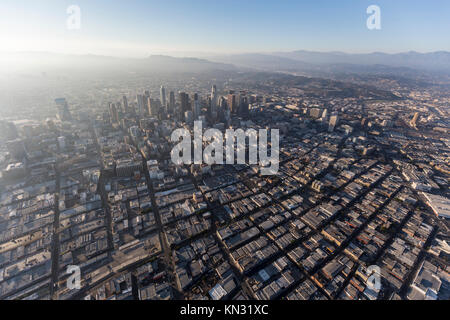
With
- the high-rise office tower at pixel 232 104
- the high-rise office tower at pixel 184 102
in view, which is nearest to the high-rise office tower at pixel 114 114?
the high-rise office tower at pixel 184 102

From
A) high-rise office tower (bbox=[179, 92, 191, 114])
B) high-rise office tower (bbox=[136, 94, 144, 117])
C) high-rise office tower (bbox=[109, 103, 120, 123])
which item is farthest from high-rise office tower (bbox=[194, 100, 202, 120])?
high-rise office tower (bbox=[109, 103, 120, 123])

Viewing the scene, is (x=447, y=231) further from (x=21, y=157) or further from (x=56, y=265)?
(x=21, y=157)

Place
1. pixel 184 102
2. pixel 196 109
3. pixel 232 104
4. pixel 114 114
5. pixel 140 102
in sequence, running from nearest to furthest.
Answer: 1. pixel 114 114
2. pixel 196 109
3. pixel 184 102
4. pixel 140 102
5. pixel 232 104

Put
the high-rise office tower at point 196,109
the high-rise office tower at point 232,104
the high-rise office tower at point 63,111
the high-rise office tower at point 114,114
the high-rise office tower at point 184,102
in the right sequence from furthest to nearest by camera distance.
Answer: the high-rise office tower at point 232,104, the high-rise office tower at point 184,102, the high-rise office tower at point 196,109, the high-rise office tower at point 63,111, the high-rise office tower at point 114,114

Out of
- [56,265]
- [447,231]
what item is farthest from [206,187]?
[447,231]

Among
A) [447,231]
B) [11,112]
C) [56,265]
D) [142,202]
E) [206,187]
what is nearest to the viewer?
[56,265]

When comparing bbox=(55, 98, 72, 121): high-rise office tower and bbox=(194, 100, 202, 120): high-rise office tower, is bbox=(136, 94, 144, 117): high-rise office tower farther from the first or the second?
bbox=(55, 98, 72, 121): high-rise office tower

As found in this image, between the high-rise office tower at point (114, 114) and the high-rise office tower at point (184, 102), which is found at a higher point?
the high-rise office tower at point (184, 102)

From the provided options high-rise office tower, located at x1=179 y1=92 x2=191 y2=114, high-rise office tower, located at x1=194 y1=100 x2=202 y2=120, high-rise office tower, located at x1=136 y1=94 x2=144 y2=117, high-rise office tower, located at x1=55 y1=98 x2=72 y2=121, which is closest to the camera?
high-rise office tower, located at x1=55 y1=98 x2=72 y2=121

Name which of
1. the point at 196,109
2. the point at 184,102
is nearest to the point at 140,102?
the point at 184,102

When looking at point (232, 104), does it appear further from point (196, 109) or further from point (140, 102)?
point (140, 102)

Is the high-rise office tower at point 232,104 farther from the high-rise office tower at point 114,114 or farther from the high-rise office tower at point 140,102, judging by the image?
the high-rise office tower at point 114,114
